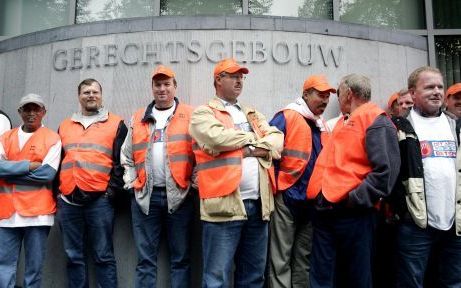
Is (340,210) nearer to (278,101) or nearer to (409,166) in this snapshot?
(409,166)

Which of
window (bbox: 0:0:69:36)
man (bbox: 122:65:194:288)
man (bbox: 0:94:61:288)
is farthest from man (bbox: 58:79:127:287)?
window (bbox: 0:0:69:36)

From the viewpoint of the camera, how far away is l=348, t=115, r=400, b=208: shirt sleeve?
3393 millimetres

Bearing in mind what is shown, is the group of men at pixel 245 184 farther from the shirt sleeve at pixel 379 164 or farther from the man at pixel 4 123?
the man at pixel 4 123

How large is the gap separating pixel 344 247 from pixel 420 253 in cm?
66

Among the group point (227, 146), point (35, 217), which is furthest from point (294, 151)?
point (35, 217)

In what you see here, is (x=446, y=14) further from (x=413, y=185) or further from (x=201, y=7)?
(x=413, y=185)

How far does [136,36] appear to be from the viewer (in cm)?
548

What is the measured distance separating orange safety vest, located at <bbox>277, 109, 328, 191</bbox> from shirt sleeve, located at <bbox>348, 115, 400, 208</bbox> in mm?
867

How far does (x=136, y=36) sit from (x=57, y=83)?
1.12 meters

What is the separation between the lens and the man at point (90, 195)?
14.9 ft

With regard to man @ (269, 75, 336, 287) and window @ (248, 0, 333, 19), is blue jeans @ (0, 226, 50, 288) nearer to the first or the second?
man @ (269, 75, 336, 287)

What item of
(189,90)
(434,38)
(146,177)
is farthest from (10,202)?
(434,38)

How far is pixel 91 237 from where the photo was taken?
4578 mm

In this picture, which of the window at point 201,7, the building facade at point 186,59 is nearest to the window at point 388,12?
the building facade at point 186,59
